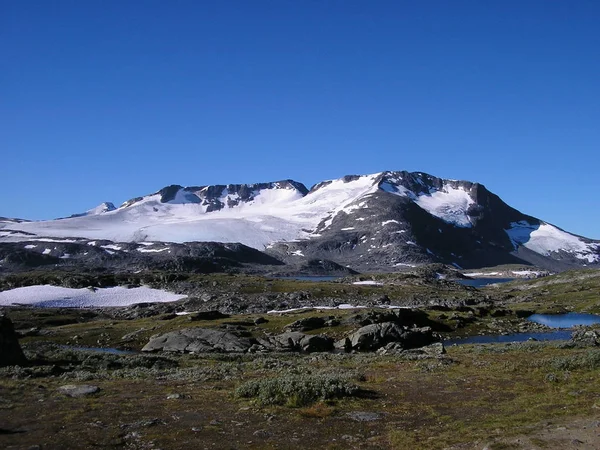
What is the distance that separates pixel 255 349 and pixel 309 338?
8594mm

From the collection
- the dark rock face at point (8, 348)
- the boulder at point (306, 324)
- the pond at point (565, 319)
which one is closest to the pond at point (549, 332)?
the pond at point (565, 319)

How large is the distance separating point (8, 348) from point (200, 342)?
3292 centimetres

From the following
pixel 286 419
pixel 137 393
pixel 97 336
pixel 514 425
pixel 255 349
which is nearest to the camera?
pixel 514 425

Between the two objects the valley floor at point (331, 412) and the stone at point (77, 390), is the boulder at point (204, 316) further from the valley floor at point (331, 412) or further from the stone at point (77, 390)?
the stone at point (77, 390)

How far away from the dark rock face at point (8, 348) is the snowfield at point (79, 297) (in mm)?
97193

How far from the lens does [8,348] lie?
38094 millimetres

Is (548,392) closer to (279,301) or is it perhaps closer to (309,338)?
(309,338)

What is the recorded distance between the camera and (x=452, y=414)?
67.8 feet

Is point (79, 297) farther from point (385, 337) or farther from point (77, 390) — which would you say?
point (77, 390)

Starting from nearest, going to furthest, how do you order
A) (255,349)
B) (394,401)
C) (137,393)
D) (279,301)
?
(394,401) → (137,393) → (255,349) → (279,301)

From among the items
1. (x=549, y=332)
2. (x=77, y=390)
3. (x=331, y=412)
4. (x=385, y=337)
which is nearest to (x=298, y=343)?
(x=385, y=337)

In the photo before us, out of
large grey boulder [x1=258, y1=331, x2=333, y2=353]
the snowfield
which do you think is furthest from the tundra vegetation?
the snowfield

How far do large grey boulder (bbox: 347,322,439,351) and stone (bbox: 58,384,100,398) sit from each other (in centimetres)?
4575

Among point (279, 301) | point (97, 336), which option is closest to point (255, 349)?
point (97, 336)
